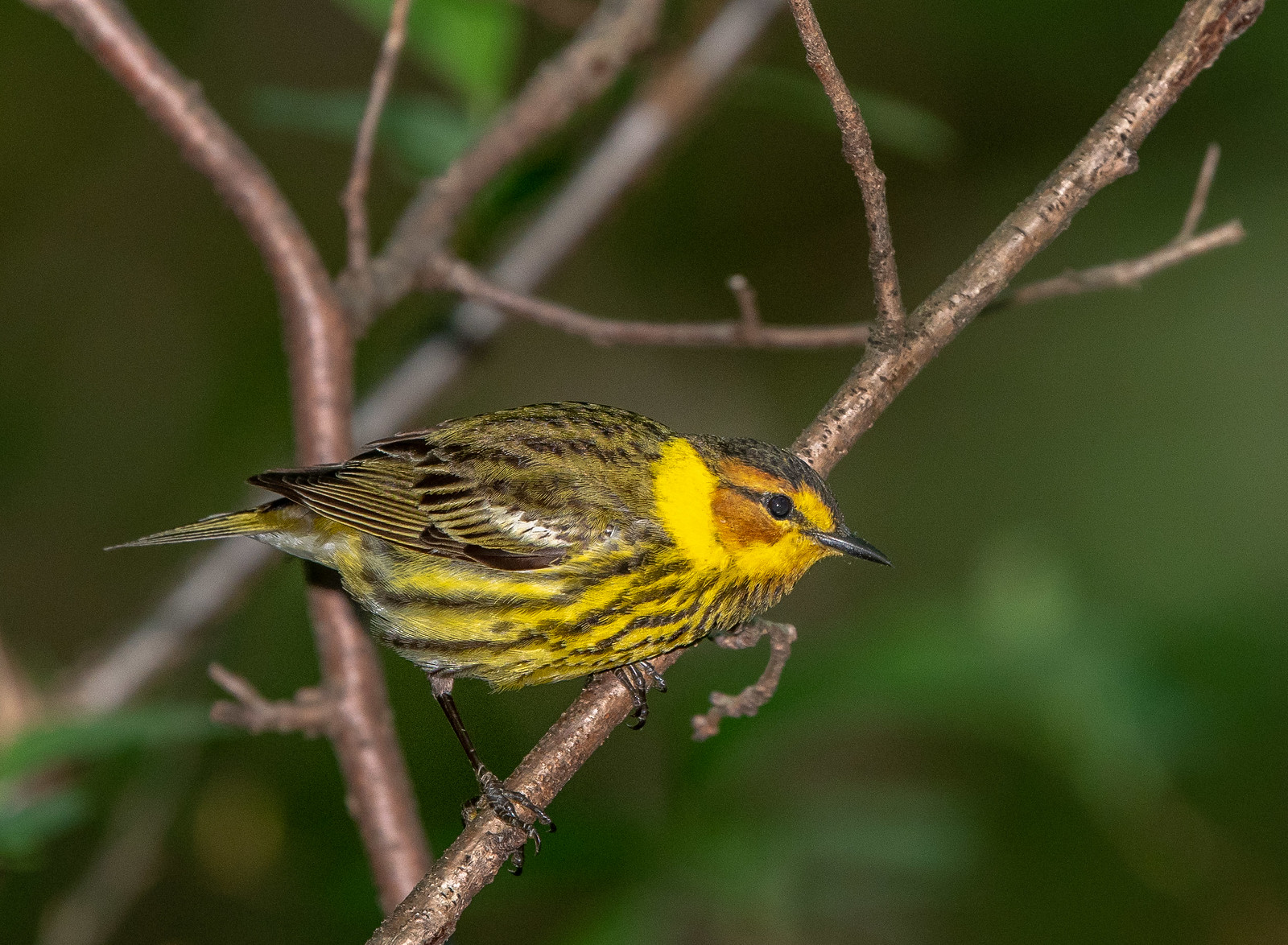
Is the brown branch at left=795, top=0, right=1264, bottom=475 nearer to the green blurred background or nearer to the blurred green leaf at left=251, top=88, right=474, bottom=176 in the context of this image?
the blurred green leaf at left=251, top=88, right=474, bottom=176

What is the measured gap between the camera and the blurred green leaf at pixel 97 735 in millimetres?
3305

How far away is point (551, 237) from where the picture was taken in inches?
227

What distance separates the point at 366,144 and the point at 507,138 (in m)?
0.57

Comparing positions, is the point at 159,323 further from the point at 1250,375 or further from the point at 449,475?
the point at 1250,375

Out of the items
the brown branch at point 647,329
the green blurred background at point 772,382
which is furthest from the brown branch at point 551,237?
the brown branch at point 647,329

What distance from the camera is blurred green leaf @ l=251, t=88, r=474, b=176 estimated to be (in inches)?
206

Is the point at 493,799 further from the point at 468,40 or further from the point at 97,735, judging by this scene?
the point at 468,40

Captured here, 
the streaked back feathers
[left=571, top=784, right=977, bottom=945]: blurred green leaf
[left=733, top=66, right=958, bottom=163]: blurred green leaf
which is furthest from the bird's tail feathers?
[left=733, top=66, right=958, bottom=163]: blurred green leaf

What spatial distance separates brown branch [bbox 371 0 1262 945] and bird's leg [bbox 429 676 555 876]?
34 millimetres

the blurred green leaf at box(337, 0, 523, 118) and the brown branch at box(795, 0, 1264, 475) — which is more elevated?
the blurred green leaf at box(337, 0, 523, 118)

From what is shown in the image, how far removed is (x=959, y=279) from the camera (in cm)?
378

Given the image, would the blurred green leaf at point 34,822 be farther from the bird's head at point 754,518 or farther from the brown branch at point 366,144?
the brown branch at point 366,144

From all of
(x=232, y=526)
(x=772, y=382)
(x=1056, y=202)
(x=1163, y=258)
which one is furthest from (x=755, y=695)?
(x=772, y=382)

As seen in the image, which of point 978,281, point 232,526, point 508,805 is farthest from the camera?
point 232,526
